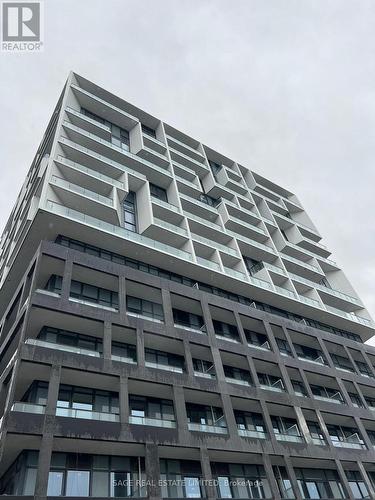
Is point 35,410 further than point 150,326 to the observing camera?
No

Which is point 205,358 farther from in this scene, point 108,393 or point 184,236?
point 184,236

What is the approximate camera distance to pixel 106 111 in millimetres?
42500

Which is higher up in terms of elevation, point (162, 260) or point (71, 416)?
point (162, 260)

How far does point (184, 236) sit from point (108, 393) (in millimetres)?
15968

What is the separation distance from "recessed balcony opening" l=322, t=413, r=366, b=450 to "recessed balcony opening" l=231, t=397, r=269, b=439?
5.82 metres

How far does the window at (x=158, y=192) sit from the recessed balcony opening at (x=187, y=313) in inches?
531

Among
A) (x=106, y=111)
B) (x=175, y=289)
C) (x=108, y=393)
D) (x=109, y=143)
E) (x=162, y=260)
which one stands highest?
(x=106, y=111)

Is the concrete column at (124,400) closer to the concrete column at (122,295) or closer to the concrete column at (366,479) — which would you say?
the concrete column at (122,295)

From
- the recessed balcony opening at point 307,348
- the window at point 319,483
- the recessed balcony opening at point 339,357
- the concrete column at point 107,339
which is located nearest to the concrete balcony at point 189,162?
the recessed balcony opening at point 307,348

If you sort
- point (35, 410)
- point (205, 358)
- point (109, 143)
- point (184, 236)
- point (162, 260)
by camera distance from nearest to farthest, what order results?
point (35, 410) < point (205, 358) < point (162, 260) < point (184, 236) < point (109, 143)

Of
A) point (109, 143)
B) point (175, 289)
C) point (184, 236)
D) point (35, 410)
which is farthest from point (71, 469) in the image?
point (109, 143)

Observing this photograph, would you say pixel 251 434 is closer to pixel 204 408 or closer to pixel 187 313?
pixel 204 408

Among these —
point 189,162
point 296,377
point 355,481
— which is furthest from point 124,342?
point 189,162

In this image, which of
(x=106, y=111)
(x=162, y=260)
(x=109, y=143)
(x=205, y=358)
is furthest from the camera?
(x=106, y=111)
